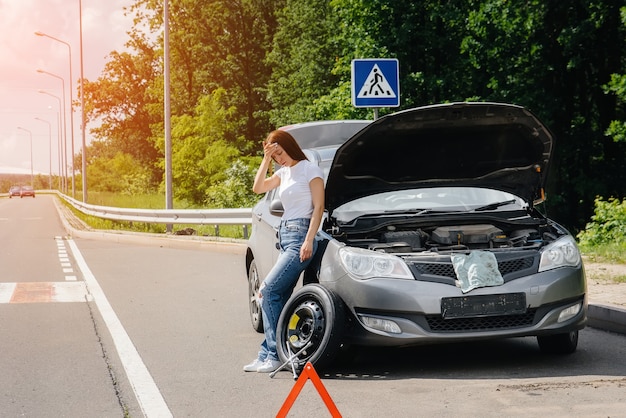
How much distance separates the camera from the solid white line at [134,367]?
5.75 m

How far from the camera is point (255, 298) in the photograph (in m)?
8.71

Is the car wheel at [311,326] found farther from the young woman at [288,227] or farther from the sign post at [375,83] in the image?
the sign post at [375,83]

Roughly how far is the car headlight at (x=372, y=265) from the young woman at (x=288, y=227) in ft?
1.02

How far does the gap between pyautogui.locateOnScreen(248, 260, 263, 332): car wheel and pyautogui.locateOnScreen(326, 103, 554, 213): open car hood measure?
1.64 metres

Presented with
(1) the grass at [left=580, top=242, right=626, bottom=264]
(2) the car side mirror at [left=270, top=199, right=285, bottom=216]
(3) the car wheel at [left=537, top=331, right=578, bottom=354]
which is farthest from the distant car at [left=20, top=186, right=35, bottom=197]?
(3) the car wheel at [left=537, top=331, right=578, bottom=354]

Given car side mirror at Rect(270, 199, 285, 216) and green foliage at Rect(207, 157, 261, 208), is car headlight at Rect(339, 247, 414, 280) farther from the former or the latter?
green foliage at Rect(207, 157, 261, 208)

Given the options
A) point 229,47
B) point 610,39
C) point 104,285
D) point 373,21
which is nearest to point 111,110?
point 229,47

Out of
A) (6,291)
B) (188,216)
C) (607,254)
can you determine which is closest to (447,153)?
(607,254)

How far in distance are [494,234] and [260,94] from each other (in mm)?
56087

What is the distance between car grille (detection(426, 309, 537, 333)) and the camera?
654 cm

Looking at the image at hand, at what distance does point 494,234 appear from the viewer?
23.6 feet

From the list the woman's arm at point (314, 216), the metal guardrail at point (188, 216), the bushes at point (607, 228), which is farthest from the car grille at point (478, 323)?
the metal guardrail at point (188, 216)

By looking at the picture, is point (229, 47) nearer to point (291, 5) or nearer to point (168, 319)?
point (291, 5)

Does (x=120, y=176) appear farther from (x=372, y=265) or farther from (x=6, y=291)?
(x=372, y=265)
